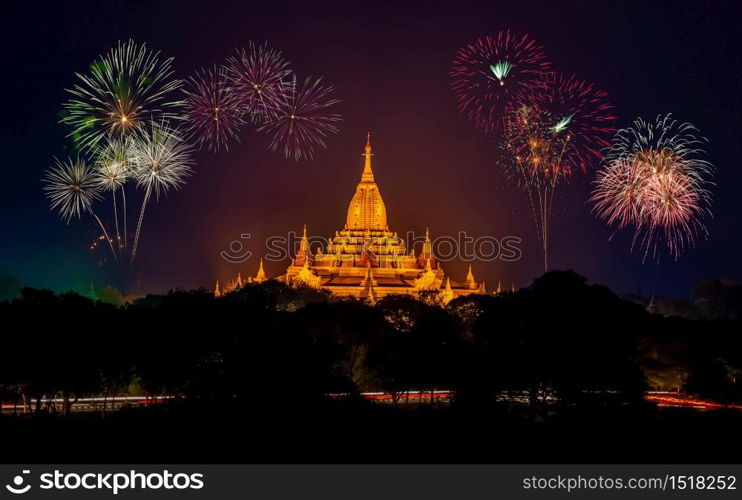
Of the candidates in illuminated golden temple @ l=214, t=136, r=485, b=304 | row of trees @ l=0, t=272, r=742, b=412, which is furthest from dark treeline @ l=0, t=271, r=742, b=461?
illuminated golden temple @ l=214, t=136, r=485, b=304

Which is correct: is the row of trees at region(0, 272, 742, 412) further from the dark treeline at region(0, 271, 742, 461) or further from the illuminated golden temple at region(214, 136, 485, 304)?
the illuminated golden temple at region(214, 136, 485, 304)

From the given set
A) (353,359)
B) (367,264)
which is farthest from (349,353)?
(367,264)

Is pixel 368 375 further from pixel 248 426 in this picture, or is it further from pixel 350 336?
pixel 248 426

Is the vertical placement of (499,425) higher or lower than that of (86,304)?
lower

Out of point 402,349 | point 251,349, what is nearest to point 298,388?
point 251,349

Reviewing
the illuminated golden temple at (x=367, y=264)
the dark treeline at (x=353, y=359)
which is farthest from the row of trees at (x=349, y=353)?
the illuminated golden temple at (x=367, y=264)
